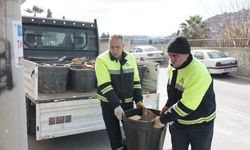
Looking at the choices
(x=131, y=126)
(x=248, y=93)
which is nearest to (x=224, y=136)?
(x=131, y=126)

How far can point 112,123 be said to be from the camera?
4.49 m

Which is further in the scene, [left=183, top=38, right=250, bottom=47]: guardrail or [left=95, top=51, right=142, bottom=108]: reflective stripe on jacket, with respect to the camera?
[left=183, top=38, right=250, bottom=47]: guardrail

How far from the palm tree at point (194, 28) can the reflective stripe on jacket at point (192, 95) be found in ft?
89.9

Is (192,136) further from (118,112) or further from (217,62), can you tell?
(217,62)

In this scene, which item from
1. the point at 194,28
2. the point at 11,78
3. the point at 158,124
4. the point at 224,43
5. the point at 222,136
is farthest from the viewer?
the point at 194,28

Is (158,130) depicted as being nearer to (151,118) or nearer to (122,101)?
(151,118)

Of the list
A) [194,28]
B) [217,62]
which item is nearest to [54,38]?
[217,62]

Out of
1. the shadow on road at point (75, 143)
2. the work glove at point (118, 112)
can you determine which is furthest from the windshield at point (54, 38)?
the work glove at point (118, 112)

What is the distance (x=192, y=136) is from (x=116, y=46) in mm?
1527

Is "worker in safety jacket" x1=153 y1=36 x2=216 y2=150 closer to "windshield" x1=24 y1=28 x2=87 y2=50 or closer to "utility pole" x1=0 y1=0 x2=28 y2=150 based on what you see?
"utility pole" x1=0 y1=0 x2=28 y2=150

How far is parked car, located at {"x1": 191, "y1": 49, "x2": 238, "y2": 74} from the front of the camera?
16.2 m

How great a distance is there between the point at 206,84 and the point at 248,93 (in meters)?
9.35

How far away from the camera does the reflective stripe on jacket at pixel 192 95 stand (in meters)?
3.13

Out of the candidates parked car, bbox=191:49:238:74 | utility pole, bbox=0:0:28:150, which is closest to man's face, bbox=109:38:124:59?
utility pole, bbox=0:0:28:150
